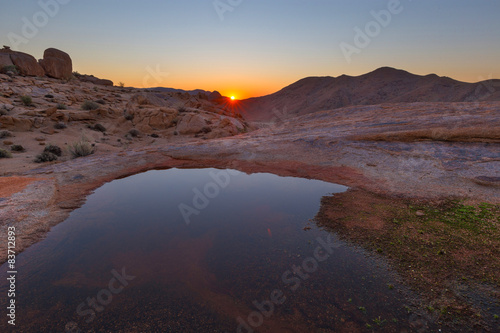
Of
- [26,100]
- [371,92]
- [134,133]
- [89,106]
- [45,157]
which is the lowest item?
[45,157]

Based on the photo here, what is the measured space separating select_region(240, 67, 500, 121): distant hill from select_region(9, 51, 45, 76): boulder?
53.7 meters

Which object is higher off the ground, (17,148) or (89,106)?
(89,106)

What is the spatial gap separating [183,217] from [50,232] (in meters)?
3.27

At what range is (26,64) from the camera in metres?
34.5

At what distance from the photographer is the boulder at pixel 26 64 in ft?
111

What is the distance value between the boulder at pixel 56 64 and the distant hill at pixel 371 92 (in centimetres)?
5044

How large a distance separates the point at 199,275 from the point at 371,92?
214 feet

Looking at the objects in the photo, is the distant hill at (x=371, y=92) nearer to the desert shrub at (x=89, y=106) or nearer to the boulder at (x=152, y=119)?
the boulder at (x=152, y=119)

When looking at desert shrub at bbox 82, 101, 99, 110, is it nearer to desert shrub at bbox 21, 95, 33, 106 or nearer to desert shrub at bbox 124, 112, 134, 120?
desert shrub at bbox 124, 112, 134, 120

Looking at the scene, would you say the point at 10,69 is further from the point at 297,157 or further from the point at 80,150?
the point at 297,157

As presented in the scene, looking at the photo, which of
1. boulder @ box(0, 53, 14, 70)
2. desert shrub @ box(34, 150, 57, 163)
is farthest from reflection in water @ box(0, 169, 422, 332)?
boulder @ box(0, 53, 14, 70)

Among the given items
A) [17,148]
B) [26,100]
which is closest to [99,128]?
[17,148]

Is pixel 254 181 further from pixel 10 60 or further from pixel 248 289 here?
pixel 10 60

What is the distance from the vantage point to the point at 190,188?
347 inches
